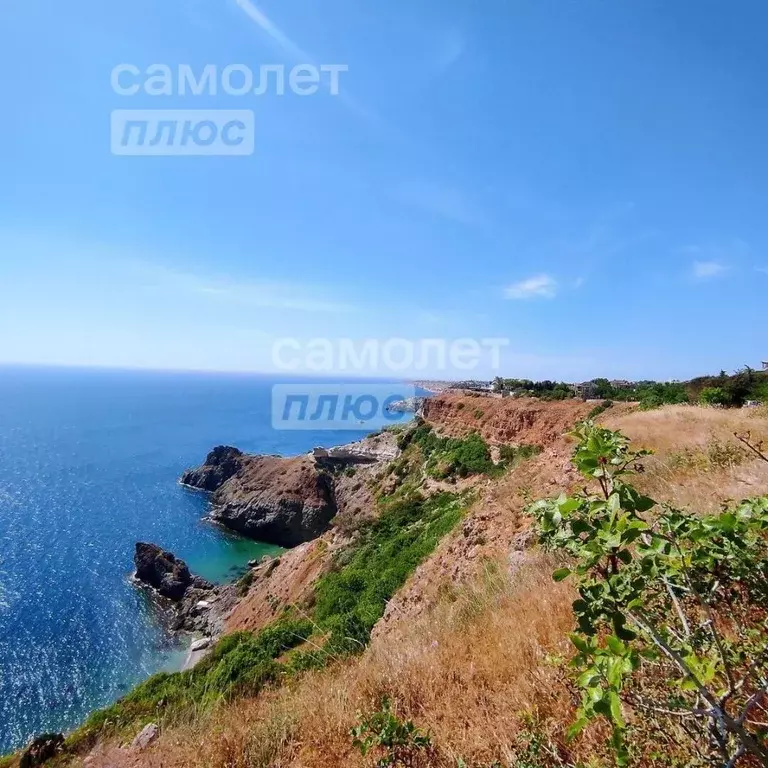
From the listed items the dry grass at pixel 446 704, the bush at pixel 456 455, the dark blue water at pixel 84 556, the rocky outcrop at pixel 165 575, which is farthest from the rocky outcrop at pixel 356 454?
the dry grass at pixel 446 704

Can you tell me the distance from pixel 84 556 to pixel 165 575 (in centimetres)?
1159

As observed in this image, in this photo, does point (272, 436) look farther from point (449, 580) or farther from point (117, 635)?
point (449, 580)

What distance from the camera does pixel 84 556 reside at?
39281 millimetres

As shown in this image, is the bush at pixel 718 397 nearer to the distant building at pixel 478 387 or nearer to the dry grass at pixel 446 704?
the dry grass at pixel 446 704

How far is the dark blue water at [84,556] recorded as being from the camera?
77.7ft

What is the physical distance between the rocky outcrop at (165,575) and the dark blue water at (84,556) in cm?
151

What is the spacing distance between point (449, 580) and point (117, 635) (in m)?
30.9

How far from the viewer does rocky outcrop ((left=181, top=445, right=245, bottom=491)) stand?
6369cm

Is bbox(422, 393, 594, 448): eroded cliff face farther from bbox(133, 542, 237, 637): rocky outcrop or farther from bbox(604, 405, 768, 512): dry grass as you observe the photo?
bbox(133, 542, 237, 637): rocky outcrop

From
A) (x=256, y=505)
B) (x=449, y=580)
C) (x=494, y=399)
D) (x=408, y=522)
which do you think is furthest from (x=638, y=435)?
(x=256, y=505)

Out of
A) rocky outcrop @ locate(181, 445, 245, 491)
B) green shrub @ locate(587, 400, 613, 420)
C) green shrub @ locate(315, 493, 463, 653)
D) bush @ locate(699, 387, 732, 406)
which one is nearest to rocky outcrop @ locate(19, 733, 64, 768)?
green shrub @ locate(315, 493, 463, 653)

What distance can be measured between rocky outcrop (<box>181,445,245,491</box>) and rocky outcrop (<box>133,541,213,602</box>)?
26467 mm

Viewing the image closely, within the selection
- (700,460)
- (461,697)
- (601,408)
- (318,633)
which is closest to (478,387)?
(601,408)

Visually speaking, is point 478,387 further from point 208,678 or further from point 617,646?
point 617,646
